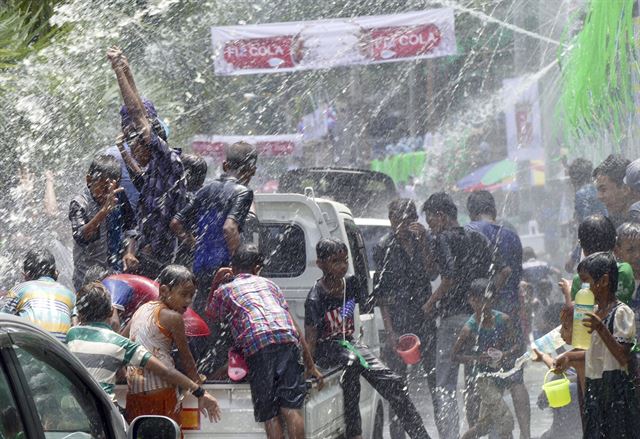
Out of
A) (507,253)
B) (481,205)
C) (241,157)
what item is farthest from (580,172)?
(241,157)

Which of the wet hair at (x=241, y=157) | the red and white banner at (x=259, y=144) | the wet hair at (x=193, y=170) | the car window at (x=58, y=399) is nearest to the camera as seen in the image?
the car window at (x=58, y=399)

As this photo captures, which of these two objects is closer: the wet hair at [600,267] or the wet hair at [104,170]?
the wet hair at [600,267]

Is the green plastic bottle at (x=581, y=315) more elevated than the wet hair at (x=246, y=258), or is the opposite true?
the wet hair at (x=246, y=258)

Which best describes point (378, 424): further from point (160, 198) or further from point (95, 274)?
point (95, 274)

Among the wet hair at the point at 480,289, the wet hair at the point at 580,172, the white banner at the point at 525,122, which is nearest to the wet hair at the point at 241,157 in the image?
the wet hair at the point at 480,289

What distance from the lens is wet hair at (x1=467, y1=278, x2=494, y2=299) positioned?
8688 mm

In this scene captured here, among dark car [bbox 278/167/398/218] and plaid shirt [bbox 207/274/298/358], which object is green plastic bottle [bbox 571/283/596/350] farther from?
dark car [bbox 278/167/398/218]

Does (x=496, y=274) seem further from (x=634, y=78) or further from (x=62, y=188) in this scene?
(x=62, y=188)

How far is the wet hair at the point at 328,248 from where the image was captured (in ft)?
25.1

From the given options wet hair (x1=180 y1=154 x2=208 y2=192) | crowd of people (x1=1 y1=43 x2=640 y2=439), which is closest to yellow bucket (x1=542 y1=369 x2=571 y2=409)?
crowd of people (x1=1 y1=43 x2=640 y2=439)

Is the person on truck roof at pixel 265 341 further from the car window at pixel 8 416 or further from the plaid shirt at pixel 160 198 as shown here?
the car window at pixel 8 416

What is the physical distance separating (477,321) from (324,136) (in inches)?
811

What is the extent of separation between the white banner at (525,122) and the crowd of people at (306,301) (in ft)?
35.6

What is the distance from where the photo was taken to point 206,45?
18.0 meters
